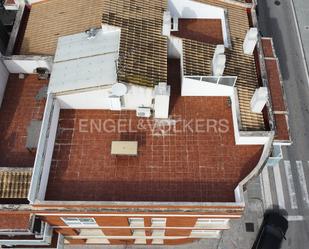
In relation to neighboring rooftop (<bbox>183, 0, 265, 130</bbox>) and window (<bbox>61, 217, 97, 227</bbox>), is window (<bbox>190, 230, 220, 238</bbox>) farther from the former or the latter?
neighboring rooftop (<bbox>183, 0, 265, 130</bbox>)

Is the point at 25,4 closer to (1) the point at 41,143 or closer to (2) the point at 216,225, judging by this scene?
(1) the point at 41,143

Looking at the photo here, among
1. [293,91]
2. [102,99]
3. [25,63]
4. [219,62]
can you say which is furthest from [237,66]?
[293,91]

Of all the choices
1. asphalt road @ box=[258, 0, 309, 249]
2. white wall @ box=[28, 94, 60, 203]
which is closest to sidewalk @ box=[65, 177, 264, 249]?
asphalt road @ box=[258, 0, 309, 249]

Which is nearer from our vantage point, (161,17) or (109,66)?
(109,66)

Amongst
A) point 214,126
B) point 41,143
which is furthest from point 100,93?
point 214,126

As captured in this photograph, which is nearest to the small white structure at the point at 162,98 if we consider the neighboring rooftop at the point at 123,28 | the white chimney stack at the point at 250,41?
the neighboring rooftop at the point at 123,28

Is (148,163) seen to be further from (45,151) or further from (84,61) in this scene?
(84,61)
